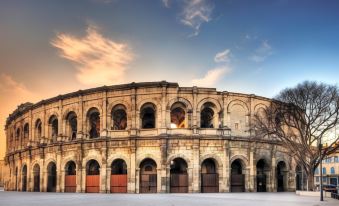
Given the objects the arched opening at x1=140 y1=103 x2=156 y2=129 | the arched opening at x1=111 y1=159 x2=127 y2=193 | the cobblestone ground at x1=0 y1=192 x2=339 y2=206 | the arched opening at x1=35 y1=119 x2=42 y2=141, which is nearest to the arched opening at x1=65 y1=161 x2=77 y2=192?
the arched opening at x1=111 y1=159 x2=127 y2=193

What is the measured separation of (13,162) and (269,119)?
30881 millimetres

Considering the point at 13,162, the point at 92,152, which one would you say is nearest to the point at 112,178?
the point at 92,152

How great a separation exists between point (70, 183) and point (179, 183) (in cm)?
1059

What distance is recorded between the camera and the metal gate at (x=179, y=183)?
102 ft

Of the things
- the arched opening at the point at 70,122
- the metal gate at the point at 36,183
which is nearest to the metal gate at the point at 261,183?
the arched opening at the point at 70,122

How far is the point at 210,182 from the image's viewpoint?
3166cm

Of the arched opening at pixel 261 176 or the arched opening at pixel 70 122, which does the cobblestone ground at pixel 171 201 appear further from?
the arched opening at pixel 70 122

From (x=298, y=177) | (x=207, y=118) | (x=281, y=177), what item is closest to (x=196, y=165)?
(x=207, y=118)

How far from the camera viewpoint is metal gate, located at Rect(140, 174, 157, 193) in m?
31.3

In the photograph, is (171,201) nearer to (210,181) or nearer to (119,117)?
(210,181)

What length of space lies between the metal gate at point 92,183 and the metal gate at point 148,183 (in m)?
4.10

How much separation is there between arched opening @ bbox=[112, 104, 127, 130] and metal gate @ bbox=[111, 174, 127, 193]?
4541 millimetres

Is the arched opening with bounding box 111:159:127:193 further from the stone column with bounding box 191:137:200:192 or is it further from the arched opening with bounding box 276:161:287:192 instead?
the arched opening with bounding box 276:161:287:192

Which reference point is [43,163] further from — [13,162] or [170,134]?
[170,134]
